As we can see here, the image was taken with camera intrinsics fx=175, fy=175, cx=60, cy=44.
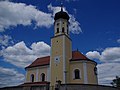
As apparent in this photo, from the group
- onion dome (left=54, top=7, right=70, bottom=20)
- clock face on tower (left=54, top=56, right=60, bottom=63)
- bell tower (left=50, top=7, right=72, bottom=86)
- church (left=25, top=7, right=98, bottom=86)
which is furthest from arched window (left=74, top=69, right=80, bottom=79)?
onion dome (left=54, top=7, right=70, bottom=20)

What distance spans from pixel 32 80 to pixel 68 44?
11.4 meters

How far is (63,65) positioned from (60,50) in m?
3.26

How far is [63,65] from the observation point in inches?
1299

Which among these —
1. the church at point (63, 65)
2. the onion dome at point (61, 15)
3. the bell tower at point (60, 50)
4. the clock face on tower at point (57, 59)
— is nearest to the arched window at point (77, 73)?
the church at point (63, 65)

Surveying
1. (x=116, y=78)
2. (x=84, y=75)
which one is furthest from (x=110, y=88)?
(x=116, y=78)

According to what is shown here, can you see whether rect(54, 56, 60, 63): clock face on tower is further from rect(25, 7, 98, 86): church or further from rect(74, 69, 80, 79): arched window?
rect(74, 69, 80, 79): arched window

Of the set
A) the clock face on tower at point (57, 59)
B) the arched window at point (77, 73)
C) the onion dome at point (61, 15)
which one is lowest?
the arched window at point (77, 73)

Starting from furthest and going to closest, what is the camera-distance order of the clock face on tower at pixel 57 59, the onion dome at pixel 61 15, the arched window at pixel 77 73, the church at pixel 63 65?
the onion dome at pixel 61 15
the clock face on tower at pixel 57 59
the arched window at pixel 77 73
the church at pixel 63 65

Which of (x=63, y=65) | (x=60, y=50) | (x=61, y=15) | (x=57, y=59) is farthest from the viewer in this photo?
(x=61, y=15)

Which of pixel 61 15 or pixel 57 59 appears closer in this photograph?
pixel 57 59

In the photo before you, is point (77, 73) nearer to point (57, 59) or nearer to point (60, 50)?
point (57, 59)

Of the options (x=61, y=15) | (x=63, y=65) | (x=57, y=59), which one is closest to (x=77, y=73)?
(x=63, y=65)

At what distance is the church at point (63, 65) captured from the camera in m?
32.8

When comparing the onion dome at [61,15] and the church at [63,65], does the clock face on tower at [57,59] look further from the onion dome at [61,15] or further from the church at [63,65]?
the onion dome at [61,15]
